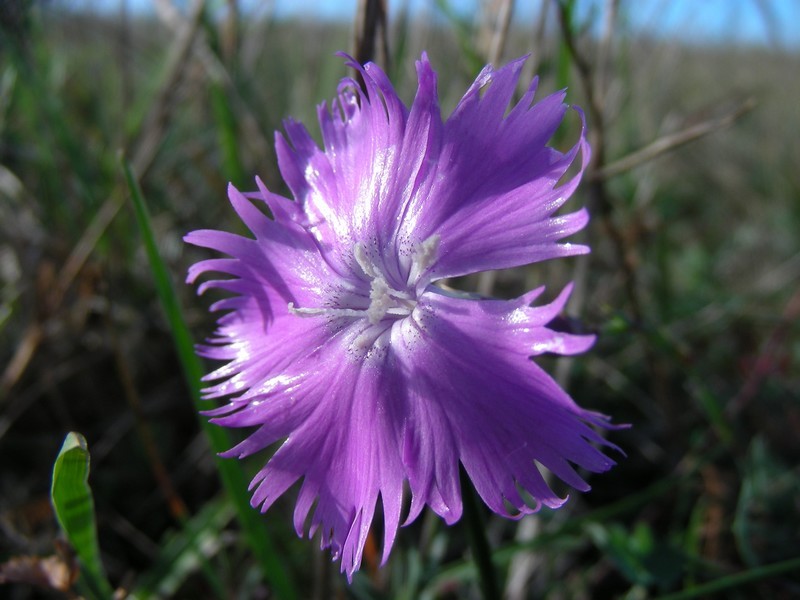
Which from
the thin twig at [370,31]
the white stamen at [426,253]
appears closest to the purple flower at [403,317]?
the white stamen at [426,253]

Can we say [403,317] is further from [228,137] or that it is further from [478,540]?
[228,137]

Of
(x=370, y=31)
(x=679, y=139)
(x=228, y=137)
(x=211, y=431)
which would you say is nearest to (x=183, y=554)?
(x=211, y=431)

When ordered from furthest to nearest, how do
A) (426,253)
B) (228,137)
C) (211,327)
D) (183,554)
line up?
(211,327)
(228,137)
(183,554)
(426,253)

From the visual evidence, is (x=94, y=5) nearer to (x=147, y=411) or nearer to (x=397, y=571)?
(x=147, y=411)

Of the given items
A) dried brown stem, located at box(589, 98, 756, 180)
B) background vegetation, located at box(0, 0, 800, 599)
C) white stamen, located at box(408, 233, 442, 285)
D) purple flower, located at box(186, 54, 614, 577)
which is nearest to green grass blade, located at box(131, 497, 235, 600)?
background vegetation, located at box(0, 0, 800, 599)

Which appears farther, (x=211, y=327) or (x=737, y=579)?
(x=211, y=327)

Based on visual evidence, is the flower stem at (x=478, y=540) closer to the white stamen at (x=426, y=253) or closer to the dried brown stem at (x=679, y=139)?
the white stamen at (x=426, y=253)

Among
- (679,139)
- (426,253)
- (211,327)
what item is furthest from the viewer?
(211,327)
